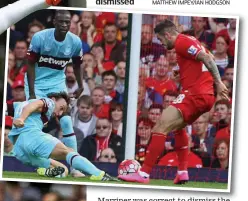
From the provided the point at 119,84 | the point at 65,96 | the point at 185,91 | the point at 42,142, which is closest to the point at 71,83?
the point at 65,96

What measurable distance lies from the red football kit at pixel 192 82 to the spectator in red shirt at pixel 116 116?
1.59 feet

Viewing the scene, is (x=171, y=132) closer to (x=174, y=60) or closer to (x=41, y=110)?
(x=174, y=60)

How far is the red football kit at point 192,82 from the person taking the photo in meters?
7.98

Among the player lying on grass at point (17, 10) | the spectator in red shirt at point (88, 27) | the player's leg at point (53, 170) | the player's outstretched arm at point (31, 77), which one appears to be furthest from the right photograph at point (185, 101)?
the player lying on grass at point (17, 10)

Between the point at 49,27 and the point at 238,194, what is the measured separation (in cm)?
224

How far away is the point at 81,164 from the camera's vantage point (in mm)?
8109

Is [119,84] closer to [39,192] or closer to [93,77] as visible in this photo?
[93,77]

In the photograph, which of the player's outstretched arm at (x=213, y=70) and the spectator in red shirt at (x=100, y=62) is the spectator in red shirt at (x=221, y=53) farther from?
the spectator in red shirt at (x=100, y=62)

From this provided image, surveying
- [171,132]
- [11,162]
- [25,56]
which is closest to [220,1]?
[171,132]

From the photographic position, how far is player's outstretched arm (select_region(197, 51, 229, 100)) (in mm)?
7973

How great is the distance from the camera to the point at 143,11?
7.98 meters

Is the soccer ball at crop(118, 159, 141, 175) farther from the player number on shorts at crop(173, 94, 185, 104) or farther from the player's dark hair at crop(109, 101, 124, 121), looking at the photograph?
the player number on shorts at crop(173, 94, 185, 104)

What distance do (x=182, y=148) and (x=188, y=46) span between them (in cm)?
91

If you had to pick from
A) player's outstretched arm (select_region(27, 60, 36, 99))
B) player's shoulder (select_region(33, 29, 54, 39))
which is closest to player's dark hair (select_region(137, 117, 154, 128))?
player's outstretched arm (select_region(27, 60, 36, 99))
